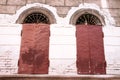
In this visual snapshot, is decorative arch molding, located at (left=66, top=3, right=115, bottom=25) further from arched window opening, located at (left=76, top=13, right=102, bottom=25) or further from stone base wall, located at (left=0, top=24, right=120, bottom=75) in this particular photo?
stone base wall, located at (left=0, top=24, right=120, bottom=75)

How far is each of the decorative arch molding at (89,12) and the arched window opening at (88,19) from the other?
0.43 feet

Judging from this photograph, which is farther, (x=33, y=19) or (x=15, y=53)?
(x=33, y=19)

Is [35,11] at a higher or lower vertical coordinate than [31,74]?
higher

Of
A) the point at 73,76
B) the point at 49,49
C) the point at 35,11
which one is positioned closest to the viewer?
the point at 73,76

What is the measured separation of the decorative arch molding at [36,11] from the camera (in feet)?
36.9

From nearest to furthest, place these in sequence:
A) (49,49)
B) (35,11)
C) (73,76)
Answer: (73,76), (49,49), (35,11)

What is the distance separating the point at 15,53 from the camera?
10586mm

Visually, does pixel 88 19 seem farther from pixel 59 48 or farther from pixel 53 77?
pixel 53 77

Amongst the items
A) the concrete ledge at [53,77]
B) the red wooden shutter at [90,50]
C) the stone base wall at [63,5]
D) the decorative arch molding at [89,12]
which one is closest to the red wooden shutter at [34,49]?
the concrete ledge at [53,77]

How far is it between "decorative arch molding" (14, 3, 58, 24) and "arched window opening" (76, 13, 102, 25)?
1.18 m

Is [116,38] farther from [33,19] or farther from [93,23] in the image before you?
[33,19]

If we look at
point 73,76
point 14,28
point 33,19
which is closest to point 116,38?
point 73,76

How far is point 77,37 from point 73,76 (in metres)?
1.89

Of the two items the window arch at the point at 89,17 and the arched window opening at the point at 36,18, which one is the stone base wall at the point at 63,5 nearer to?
the window arch at the point at 89,17
